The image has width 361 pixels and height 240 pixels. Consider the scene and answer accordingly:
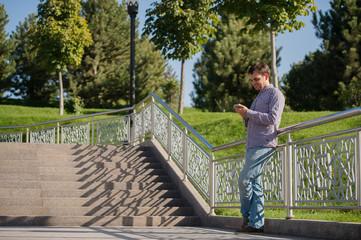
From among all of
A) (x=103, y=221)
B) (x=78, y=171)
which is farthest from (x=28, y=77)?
(x=103, y=221)

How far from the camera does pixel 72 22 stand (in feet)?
82.3

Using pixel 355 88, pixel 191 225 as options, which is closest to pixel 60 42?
pixel 355 88

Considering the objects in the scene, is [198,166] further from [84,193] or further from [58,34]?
[58,34]

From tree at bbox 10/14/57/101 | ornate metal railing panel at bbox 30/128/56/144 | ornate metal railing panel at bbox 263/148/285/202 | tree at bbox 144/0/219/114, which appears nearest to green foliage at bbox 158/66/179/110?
tree at bbox 10/14/57/101

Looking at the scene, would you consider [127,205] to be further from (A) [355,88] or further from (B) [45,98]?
(B) [45,98]

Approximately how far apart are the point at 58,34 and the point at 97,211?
18.5 metres

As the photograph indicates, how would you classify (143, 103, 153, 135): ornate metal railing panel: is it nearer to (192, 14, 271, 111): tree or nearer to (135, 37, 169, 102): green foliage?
(192, 14, 271, 111): tree

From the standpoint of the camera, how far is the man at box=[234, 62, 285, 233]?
15.5 feet

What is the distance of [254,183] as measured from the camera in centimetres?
485

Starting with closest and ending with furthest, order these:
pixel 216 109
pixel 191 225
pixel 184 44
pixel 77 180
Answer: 1. pixel 191 225
2. pixel 77 180
3. pixel 184 44
4. pixel 216 109

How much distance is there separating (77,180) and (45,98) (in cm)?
3377

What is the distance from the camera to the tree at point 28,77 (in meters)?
39.5

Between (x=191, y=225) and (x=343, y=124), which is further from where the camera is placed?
(x=343, y=124)

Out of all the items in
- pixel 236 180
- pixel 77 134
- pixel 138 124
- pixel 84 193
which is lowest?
pixel 84 193
